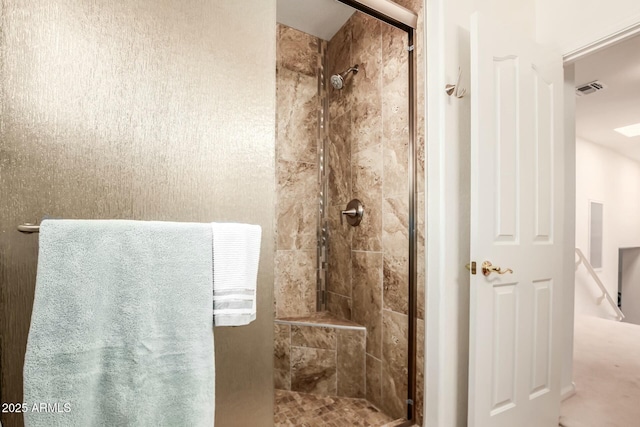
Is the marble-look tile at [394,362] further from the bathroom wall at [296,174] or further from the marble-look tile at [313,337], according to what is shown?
the bathroom wall at [296,174]

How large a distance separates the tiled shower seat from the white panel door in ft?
2.64

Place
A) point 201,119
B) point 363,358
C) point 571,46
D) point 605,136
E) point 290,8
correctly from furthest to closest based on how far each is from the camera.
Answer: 1. point 605,136
2. point 290,8
3. point 363,358
4. point 571,46
5. point 201,119

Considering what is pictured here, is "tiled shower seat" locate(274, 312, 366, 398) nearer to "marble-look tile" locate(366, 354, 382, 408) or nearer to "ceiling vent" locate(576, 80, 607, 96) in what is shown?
"marble-look tile" locate(366, 354, 382, 408)

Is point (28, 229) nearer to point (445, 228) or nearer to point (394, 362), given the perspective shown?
point (445, 228)

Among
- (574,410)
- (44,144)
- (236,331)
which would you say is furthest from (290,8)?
(574,410)

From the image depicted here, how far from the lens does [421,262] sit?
1.47m

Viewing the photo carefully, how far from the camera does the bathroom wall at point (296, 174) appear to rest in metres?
2.30

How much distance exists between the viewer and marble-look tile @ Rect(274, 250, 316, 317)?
2275 millimetres

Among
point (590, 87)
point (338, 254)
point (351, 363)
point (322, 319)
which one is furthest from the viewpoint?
point (590, 87)

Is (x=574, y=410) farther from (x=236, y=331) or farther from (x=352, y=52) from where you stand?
(x=352, y=52)

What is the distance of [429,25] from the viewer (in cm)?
141

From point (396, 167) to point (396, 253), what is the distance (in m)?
0.50

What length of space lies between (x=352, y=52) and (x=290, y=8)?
529 mm

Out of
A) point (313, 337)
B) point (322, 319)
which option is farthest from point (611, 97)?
point (313, 337)
